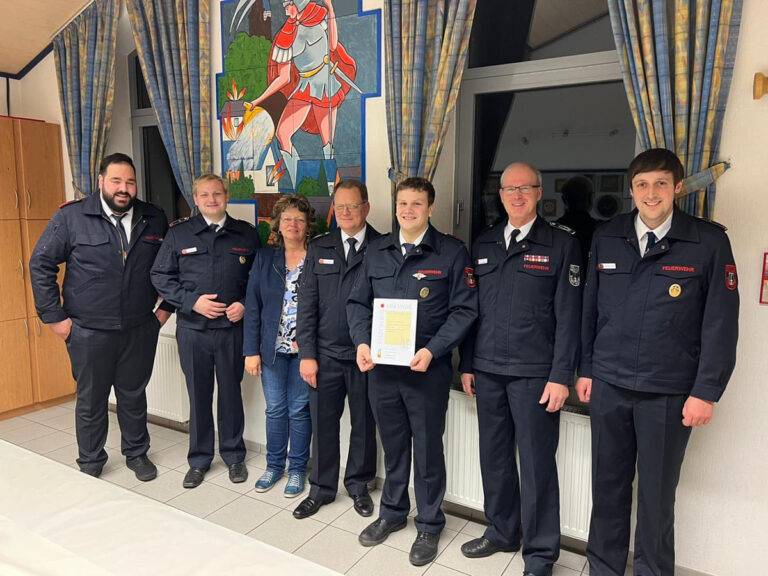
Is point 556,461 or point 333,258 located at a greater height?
point 333,258

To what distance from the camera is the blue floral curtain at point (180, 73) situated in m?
3.68

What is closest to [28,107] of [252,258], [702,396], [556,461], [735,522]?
[252,258]

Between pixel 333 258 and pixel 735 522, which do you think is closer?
pixel 735 522

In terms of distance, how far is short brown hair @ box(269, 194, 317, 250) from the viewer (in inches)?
120

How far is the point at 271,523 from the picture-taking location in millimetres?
2924

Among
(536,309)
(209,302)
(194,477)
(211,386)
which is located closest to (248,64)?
(209,302)

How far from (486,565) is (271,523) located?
Answer: 1.12 metres

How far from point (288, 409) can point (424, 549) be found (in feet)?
3.67

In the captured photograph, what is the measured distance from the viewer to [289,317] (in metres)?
→ 3.11

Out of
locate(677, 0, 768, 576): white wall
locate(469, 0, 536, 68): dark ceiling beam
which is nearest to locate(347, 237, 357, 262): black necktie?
locate(469, 0, 536, 68): dark ceiling beam

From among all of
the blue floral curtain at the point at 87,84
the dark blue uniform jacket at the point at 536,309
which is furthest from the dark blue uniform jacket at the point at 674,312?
the blue floral curtain at the point at 87,84

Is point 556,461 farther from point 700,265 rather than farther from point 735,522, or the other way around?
point 700,265

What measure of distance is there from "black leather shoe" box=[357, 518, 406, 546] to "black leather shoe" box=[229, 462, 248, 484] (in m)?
0.94

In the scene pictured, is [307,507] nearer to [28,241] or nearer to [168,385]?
[168,385]
